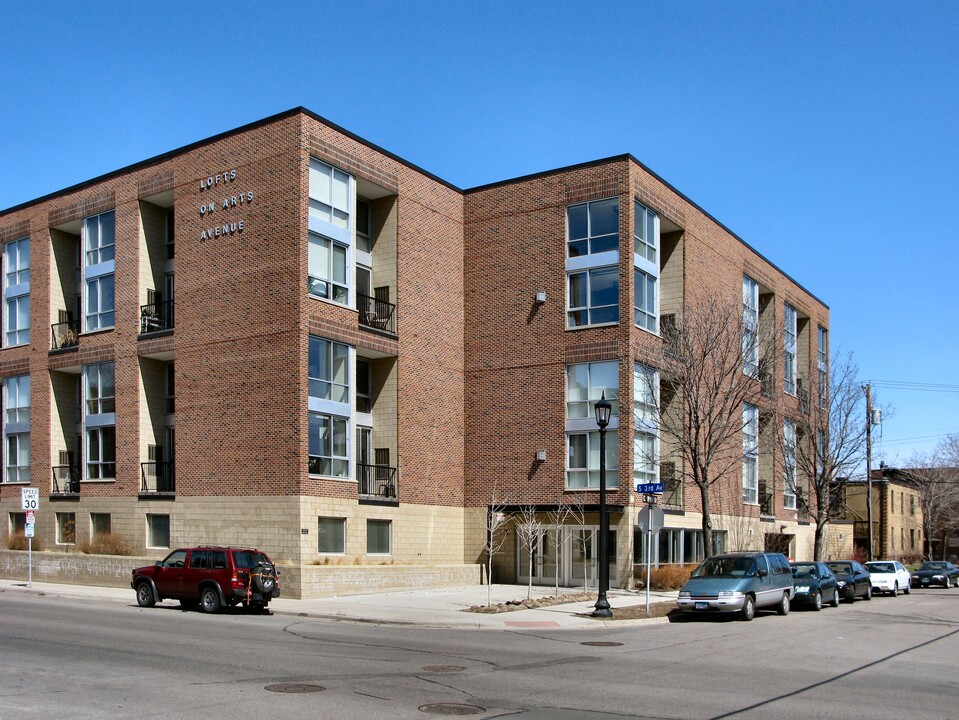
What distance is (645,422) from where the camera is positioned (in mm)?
37344

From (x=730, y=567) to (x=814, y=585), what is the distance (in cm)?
505

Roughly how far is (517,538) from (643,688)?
25.4 meters

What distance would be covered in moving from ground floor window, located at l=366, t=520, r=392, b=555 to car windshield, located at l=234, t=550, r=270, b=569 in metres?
9.58

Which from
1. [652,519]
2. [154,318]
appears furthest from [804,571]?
[154,318]

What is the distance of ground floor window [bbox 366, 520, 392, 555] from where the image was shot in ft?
114

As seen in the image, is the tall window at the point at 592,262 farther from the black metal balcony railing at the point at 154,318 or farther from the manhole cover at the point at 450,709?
the manhole cover at the point at 450,709

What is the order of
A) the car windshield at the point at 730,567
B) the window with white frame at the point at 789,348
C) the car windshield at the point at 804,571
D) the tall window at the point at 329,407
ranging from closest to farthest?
the car windshield at the point at 730,567
the car windshield at the point at 804,571
the tall window at the point at 329,407
the window with white frame at the point at 789,348

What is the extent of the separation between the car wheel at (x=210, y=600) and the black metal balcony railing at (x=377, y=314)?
14.0m

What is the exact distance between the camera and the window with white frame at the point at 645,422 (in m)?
37.0

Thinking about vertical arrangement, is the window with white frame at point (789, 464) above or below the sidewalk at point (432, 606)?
above

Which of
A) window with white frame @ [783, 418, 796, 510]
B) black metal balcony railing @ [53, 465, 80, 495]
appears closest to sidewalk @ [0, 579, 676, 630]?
black metal balcony railing @ [53, 465, 80, 495]

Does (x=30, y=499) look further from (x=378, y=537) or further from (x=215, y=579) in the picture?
(x=215, y=579)

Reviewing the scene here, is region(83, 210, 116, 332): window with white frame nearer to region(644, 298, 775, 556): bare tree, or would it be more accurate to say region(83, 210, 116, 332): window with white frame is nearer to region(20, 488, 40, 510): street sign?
region(20, 488, 40, 510): street sign

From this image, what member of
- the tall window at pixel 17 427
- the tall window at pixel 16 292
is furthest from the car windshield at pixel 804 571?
the tall window at pixel 16 292
